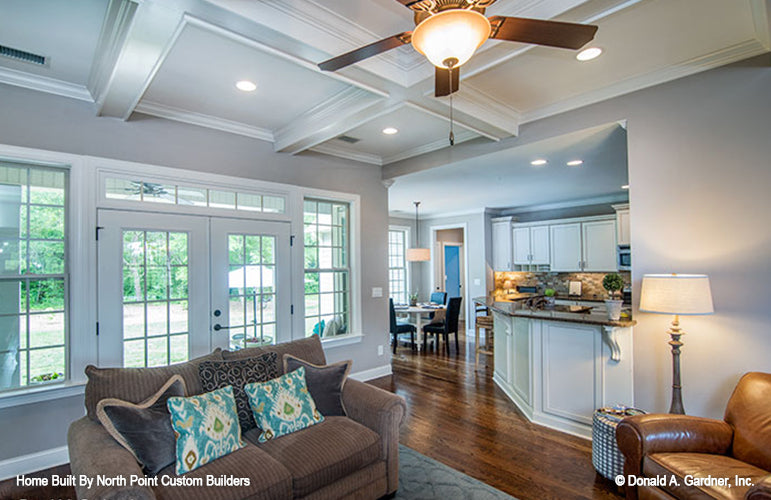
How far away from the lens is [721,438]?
7.05ft

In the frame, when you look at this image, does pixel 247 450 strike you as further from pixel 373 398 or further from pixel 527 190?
pixel 527 190

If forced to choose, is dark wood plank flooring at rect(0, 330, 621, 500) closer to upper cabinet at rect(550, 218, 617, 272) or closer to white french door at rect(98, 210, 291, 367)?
white french door at rect(98, 210, 291, 367)

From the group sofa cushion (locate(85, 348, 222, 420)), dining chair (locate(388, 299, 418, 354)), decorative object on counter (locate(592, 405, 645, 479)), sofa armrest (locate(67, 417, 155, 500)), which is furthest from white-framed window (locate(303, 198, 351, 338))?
decorative object on counter (locate(592, 405, 645, 479))

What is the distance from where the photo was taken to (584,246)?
7.04m

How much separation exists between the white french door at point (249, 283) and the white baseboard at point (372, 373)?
1.13 meters

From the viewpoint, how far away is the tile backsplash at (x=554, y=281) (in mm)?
7146

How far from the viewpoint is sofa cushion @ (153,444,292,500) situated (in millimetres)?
1764

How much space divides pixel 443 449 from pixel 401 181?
3475 millimetres

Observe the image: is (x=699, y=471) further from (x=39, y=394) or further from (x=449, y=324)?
(x=449, y=324)

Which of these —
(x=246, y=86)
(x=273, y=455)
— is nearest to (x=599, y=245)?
(x=246, y=86)

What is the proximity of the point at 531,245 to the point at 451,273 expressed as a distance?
8.31 ft

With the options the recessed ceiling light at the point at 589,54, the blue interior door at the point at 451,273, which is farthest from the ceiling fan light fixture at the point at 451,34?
the blue interior door at the point at 451,273

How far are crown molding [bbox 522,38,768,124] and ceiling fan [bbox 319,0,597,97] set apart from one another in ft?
5.68

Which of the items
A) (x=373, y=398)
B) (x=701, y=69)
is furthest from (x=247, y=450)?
(x=701, y=69)
